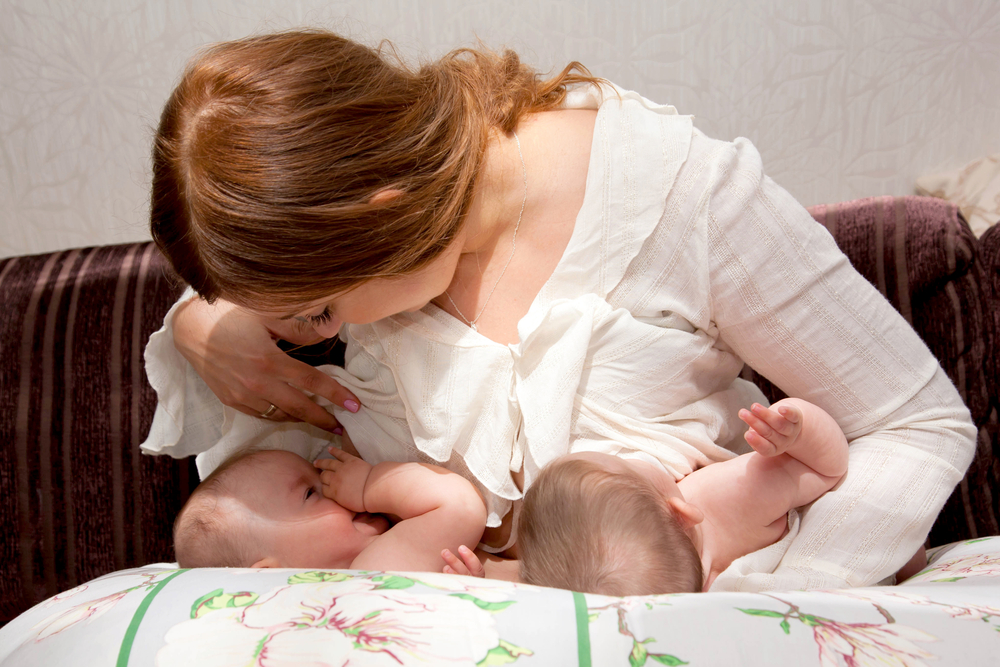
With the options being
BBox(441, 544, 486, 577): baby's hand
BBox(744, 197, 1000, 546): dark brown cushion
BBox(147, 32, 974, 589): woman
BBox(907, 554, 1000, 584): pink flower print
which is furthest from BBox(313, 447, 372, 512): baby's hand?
BBox(744, 197, 1000, 546): dark brown cushion

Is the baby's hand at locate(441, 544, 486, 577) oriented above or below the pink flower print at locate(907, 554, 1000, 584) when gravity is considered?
below

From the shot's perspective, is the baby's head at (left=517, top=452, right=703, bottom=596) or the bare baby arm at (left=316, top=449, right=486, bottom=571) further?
the bare baby arm at (left=316, top=449, right=486, bottom=571)

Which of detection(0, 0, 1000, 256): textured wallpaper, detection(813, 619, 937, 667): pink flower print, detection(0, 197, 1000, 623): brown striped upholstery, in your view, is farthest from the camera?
detection(0, 0, 1000, 256): textured wallpaper

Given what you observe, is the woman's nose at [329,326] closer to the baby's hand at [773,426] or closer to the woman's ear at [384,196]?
the woman's ear at [384,196]

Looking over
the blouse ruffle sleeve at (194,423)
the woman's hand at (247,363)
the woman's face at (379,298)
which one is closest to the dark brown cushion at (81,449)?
the blouse ruffle sleeve at (194,423)

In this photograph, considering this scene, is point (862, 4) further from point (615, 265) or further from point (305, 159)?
point (305, 159)

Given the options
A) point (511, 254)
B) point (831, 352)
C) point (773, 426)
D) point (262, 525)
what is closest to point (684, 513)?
point (773, 426)

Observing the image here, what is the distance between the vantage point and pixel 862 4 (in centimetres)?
175

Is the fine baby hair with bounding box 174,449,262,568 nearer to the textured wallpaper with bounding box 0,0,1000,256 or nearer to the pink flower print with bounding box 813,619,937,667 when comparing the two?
the pink flower print with bounding box 813,619,937,667

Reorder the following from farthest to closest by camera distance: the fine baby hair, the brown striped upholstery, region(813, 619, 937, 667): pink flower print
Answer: the brown striped upholstery, the fine baby hair, region(813, 619, 937, 667): pink flower print

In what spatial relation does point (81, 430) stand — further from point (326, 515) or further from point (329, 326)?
point (329, 326)

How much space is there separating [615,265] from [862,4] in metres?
1.29

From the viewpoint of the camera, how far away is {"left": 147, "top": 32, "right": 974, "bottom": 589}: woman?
823mm

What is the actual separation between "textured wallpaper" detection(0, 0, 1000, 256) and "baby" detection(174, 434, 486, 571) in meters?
1.12
